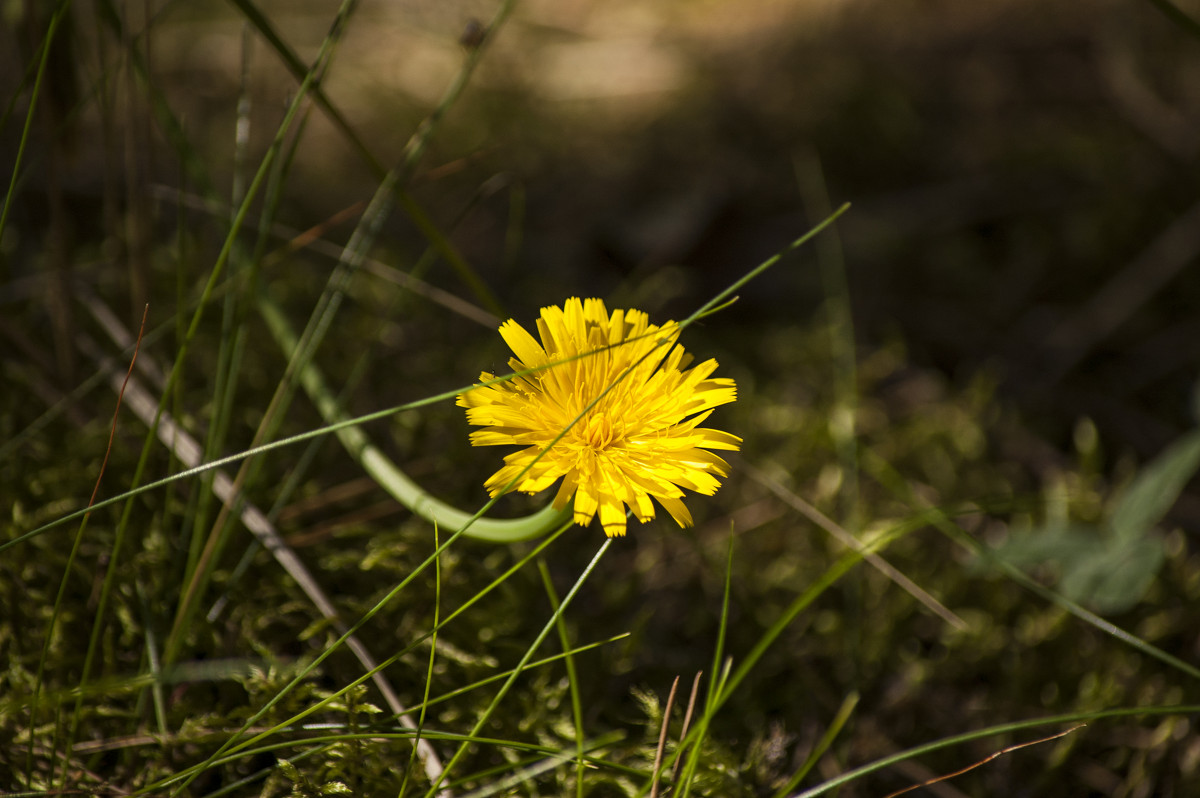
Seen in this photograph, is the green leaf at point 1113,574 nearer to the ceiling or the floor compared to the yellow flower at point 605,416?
nearer to the floor

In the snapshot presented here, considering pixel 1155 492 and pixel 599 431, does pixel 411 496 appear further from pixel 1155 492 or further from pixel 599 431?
pixel 1155 492

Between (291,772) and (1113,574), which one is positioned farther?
(1113,574)

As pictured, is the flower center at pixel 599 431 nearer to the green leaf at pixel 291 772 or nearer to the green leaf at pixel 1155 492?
the green leaf at pixel 291 772

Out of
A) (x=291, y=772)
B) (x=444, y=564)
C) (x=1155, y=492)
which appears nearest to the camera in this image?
(x=291, y=772)

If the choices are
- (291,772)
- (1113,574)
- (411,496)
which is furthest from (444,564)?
(1113,574)

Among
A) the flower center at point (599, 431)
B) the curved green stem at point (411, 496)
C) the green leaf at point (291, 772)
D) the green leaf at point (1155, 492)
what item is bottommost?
the green leaf at point (291, 772)

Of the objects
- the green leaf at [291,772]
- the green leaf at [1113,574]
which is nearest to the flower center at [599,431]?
the green leaf at [291,772]

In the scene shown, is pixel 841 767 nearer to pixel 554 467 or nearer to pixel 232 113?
pixel 554 467
